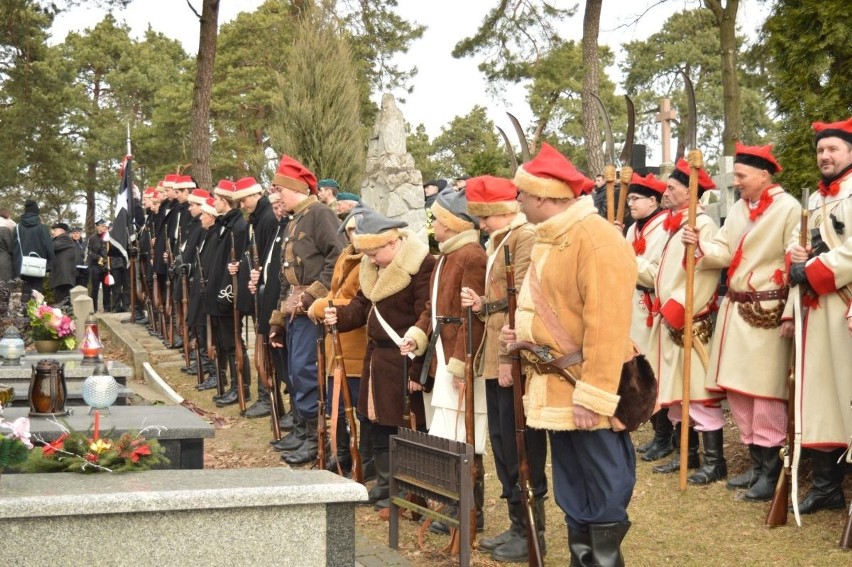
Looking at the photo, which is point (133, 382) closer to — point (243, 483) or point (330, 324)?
point (330, 324)

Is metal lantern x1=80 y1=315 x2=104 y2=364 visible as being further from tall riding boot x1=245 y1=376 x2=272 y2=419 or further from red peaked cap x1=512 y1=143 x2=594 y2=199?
red peaked cap x1=512 y1=143 x2=594 y2=199

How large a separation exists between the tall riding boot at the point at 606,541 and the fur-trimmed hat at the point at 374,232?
8.63ft

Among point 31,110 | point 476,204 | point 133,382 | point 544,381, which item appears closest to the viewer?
point 544,381

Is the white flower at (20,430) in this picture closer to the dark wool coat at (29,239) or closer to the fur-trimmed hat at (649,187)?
the fur-trimmed hat at (649,187)

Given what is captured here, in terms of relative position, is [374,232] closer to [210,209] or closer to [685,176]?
[685,176]

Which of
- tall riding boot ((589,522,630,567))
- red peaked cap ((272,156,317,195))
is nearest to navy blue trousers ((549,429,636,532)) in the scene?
tall riding boot ((589,522,630,567))

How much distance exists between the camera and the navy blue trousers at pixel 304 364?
8789mm

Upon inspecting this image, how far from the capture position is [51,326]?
34.8ft

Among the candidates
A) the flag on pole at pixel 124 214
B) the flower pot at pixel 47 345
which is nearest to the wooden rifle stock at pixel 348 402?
the flower pot at pixel 47 345

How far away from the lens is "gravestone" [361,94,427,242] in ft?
65.7

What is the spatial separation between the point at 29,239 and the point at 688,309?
14035mm

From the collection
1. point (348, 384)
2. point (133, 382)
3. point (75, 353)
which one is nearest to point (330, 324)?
point (348, 384)

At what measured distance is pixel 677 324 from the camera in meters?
7.64

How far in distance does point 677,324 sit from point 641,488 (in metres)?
1.11
